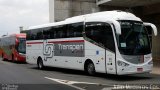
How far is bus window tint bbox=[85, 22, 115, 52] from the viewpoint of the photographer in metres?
19.3

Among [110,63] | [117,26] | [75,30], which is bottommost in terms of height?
[110,63]

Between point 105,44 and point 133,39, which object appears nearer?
point 133,39

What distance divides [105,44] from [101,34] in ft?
2.14

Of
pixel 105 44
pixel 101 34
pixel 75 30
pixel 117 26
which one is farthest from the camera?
pixel 75 30

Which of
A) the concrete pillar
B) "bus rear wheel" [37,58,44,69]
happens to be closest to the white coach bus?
"bus rear wheel" [37,58,44,69]

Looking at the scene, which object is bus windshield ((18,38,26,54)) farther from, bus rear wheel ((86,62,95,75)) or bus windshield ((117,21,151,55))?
bus windshield ((117,21,151,55))

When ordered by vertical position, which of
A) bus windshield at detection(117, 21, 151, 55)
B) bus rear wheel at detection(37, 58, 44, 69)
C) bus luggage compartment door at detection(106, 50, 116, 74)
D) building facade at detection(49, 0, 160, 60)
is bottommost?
bus rear wheel at detection(37, 58, 44, 69)

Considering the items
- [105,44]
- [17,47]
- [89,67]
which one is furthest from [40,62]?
[17,47]

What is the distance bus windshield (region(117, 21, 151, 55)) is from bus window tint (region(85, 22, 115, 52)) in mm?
525

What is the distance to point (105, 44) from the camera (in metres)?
19.6

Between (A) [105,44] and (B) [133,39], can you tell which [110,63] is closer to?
(A) [105,44]

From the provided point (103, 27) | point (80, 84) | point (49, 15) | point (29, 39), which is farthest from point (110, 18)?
point (49, 15)

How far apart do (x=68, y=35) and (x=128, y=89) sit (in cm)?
908

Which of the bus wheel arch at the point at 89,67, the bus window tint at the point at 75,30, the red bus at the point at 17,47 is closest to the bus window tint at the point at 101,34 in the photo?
the bus window tint at the point at 75,30
